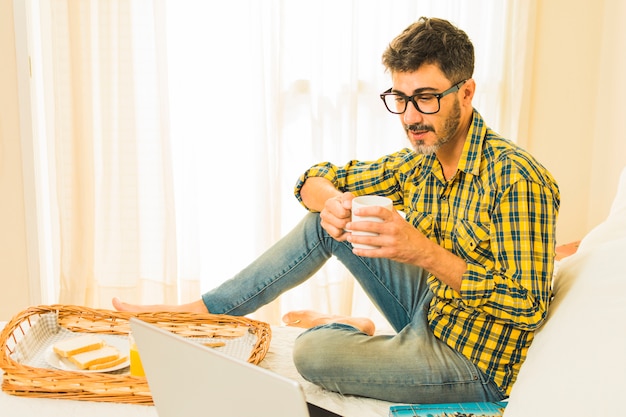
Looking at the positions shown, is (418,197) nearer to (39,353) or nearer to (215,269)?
(39,353)

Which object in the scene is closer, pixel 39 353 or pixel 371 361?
pixel 371 361

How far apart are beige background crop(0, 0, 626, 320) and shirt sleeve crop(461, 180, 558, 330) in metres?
1.33

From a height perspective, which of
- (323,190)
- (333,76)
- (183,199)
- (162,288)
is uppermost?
(333,76)

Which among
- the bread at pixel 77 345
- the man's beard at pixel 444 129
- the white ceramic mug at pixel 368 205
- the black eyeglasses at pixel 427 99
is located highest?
the black eyeglasses at pixel 427 99

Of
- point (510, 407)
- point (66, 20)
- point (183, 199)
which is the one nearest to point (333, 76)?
point (183, 199)

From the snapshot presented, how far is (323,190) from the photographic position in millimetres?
1811

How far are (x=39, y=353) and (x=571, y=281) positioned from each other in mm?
1214

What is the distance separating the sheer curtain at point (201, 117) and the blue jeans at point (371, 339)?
37.9 inches

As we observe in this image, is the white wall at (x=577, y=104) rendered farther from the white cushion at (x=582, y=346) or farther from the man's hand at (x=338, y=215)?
the man's hand at (x=338, y=215)

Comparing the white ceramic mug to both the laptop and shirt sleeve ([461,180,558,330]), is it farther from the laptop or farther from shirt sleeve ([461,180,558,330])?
the laptop

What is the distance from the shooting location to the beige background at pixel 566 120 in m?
2.57

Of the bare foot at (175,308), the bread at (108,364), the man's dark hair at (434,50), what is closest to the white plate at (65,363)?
the bread at (108,364)

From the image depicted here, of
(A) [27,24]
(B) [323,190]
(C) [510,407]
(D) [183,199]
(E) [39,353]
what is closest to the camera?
(C) [510,407]

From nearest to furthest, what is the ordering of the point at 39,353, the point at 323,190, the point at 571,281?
the point at 571,281 → the point at 39,353 → the point at 323,190
